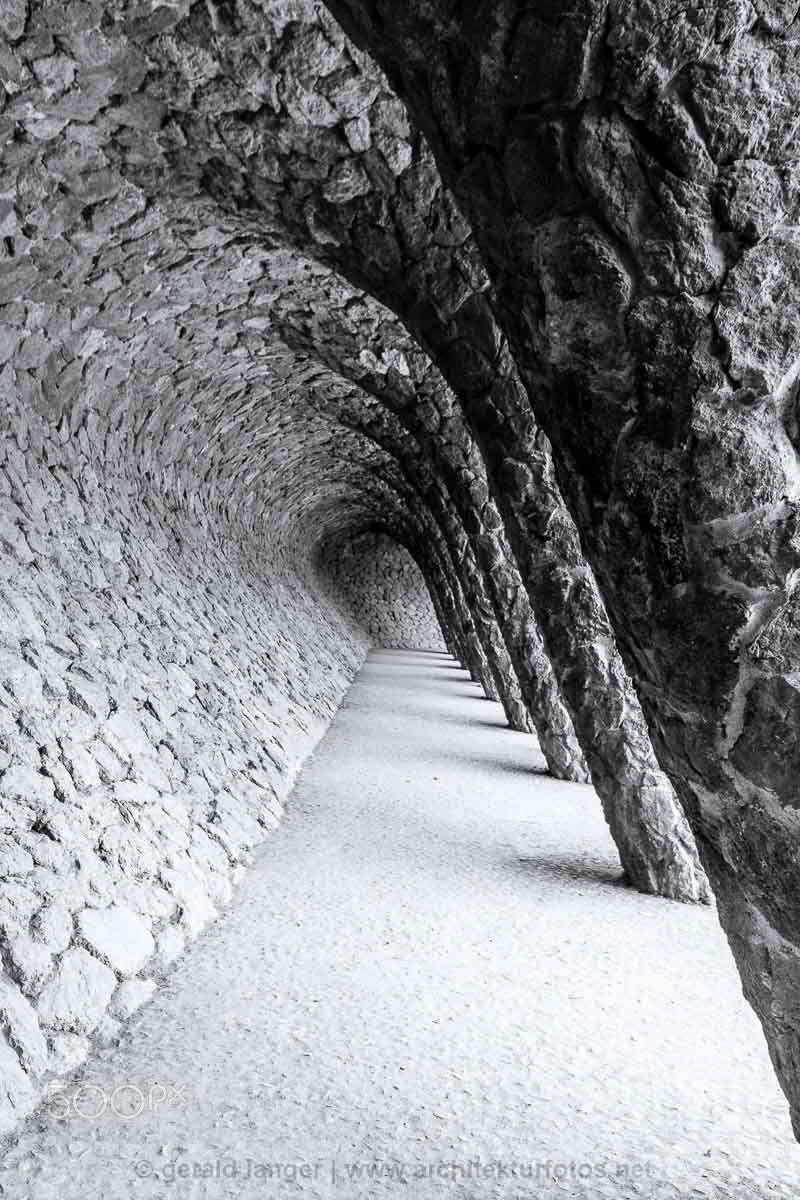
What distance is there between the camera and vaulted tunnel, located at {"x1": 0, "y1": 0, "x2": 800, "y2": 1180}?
1624 mm

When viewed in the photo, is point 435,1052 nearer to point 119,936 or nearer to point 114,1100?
point 114,1100

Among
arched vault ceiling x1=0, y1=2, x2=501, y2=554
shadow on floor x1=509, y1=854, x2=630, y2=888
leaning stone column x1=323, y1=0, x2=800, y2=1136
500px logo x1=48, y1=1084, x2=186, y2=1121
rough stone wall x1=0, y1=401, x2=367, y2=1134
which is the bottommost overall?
shadow on floor x1=509, y1=854, x2=630, y2=888

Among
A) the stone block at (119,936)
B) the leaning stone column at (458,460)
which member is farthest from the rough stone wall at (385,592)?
the stone block at (119,936)

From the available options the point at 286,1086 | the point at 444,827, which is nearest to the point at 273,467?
the point at 444,827

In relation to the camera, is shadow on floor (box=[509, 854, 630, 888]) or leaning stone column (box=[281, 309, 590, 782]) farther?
leaning stone column (box=[281, 309, 590, 782])

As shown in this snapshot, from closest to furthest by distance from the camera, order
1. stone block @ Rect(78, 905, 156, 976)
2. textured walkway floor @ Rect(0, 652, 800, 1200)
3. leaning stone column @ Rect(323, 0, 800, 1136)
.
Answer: leaning stone column @ Rect(323, 0, 800, 1136) < textured walkway floor @ Rect(0, 652, 800, 1200) < stone block @ Rect(78, 905, 156, 976)

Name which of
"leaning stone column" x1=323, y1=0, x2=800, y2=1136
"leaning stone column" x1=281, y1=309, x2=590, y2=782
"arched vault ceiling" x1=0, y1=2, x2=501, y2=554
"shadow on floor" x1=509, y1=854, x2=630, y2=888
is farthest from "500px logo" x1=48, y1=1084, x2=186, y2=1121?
"leaning stone column" x1=281, y1=309, x2=590, y2=782

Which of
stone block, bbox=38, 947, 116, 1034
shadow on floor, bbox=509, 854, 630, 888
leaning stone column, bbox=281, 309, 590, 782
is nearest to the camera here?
stone block, bbox=38, 947, 116, 1034

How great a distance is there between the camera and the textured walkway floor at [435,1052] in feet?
7.83

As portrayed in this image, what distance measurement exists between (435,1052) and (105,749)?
2.29m

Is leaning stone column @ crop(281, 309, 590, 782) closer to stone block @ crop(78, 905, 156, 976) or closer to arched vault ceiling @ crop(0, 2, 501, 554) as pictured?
arched vault ceiling @ crop(0, 2, 501, 554)

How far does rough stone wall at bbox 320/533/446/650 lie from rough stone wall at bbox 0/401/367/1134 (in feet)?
51.3

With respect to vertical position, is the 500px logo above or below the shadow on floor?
above

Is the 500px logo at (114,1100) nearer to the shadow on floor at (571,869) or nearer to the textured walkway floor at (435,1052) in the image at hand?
the textured walkway floor at (435,1052)
